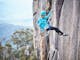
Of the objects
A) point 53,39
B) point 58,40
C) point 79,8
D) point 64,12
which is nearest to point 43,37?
point 53,39

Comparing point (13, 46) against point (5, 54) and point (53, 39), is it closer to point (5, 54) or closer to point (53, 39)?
point (5, 54)

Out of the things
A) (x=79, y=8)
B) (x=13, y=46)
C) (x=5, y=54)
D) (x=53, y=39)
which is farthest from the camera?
(x=13, y=46)

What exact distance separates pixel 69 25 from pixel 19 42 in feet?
53.5

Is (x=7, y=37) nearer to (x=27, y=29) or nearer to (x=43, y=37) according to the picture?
(x=27, y=29)

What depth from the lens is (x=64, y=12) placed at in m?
10.8

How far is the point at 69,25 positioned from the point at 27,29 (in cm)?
1700

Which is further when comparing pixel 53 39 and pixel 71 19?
pixel 53 39

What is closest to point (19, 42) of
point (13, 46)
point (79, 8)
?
→ point (13, 46)

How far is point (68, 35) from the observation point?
1032cm

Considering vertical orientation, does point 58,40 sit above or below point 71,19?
below

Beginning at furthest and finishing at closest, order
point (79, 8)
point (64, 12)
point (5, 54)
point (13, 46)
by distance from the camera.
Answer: point (13, 46) < point (5, 54) < point (64, 12) < point (79, 8)

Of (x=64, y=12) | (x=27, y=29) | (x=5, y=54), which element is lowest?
(x=5, y=54)

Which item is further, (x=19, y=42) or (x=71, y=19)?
(x=19, y=42)

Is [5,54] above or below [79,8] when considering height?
below
